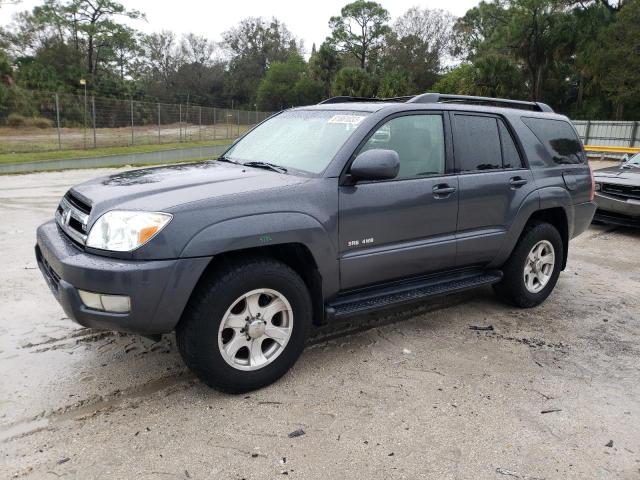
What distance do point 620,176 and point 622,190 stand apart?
0.33 m

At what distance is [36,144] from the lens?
20.4m

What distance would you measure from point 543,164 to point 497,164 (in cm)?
65

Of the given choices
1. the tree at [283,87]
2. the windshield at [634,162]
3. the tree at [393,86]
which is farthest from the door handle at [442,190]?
the tree at [283,87]

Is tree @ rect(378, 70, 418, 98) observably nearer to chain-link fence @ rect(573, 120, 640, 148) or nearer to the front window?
chain-link fence @ rect(573, 120, 640, 148)

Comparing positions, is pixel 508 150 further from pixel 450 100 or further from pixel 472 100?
pixel 450 100

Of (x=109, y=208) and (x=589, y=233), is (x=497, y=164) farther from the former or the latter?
(x=589, y=233)

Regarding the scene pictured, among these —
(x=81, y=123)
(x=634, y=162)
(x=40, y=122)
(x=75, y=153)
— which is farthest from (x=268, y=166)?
(x=40, y=122)

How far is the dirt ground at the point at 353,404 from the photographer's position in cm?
257

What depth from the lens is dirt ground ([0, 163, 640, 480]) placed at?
2.57m

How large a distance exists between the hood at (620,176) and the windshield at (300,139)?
6276 mm

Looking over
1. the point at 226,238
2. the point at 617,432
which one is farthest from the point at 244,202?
the point at 617,432

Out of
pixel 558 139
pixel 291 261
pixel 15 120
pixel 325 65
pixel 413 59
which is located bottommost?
pixel 291 261

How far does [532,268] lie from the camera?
15.8 ft

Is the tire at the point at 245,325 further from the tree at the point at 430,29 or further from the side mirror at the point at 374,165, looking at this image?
the tree at the point at 430,29
